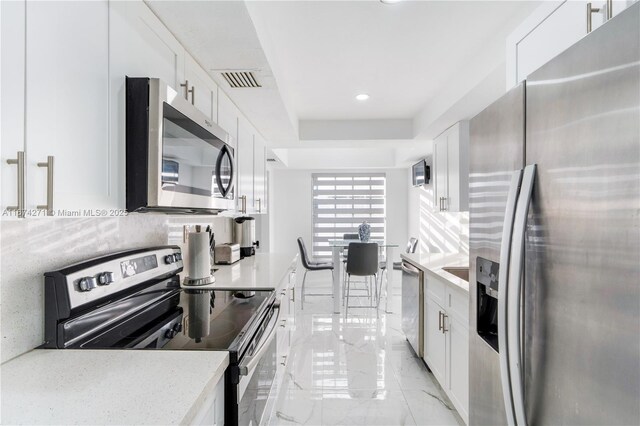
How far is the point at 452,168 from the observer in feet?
10.9

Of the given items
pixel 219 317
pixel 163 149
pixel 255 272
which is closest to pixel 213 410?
pixel 219 317

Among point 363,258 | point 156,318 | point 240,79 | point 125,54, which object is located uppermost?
point 240,79

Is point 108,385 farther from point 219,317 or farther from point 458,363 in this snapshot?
point 458,363

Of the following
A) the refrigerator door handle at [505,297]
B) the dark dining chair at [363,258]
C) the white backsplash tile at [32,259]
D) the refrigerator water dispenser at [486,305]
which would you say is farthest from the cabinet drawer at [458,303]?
the dark dining chair at [363,258]

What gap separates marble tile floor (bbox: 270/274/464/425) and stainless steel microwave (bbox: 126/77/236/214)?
1443mm

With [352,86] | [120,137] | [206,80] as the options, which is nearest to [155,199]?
[120,137]

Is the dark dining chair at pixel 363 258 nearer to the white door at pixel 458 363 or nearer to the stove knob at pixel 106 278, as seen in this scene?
the white door at pixel 458 363

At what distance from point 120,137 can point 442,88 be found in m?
2.67

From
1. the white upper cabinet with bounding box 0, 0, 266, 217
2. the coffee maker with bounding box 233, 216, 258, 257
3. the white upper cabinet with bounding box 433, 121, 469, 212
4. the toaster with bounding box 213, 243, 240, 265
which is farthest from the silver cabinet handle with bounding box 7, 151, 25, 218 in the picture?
the white upper cabinet with bounding box 433, 121, 469, 212

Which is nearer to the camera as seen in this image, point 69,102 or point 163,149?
point 69,102

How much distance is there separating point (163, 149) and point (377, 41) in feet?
5.30

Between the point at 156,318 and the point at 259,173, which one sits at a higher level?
the point at 259,173

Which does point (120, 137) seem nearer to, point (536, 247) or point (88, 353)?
point (88, 353)

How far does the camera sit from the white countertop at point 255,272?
1.91 m
